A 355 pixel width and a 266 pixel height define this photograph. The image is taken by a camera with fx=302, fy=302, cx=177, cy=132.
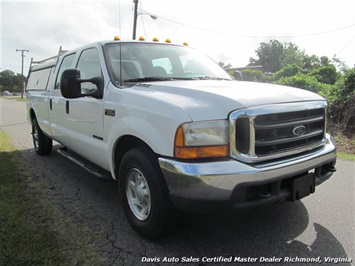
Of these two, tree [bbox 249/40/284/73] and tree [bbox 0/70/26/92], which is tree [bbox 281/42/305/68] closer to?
tree [bbox 249/40/284/73]

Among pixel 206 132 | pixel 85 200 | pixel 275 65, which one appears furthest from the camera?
pixel 275 65

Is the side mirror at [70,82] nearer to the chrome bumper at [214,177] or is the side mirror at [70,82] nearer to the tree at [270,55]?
the chrome bumper at [214,177]

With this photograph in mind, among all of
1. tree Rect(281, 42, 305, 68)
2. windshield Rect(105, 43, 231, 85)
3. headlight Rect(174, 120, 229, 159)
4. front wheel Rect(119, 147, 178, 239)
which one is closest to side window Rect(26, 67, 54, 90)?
windshield Rect(105, 43, 231, 85)

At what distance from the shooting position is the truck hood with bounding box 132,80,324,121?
231 centimetres

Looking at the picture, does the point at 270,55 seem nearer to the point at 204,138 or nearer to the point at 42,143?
the point at 42,143

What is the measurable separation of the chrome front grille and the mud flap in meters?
0.23

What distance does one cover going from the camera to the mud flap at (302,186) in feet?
8.16

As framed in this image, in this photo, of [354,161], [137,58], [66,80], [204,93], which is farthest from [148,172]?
[354,161]

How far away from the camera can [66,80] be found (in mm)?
3031

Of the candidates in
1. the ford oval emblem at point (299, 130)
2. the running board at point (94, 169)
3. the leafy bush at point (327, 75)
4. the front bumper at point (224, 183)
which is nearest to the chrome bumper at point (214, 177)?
the front bumper at point (224, 183)

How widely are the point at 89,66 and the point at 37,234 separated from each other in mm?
2071

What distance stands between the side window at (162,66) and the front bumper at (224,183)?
1.44 m

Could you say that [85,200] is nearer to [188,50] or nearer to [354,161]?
[188,50]

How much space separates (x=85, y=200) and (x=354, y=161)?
510cm
